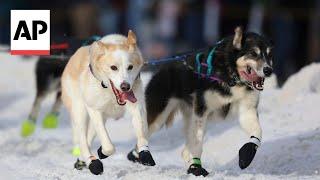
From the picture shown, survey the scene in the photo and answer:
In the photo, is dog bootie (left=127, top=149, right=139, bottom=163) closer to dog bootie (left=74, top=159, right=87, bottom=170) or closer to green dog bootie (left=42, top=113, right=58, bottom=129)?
dog bootie (left=74, top=159, right=87, bottom=170)

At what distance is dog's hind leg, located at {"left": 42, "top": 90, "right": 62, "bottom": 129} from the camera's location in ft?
31.0

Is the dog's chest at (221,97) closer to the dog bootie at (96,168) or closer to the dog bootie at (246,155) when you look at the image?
the dog bootie at (246,155)

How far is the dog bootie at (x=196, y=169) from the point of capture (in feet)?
21.9

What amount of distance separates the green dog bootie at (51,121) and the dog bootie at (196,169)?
299cm

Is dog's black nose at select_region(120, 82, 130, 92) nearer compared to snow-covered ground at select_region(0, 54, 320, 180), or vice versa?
dog's black nose at select_region(120, 82, 130, 92)

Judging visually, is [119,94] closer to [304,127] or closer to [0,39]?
[304,127]

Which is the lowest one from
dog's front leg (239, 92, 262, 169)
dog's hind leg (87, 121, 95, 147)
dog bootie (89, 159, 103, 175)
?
dog's hind leg (87, 121, 95, 147)

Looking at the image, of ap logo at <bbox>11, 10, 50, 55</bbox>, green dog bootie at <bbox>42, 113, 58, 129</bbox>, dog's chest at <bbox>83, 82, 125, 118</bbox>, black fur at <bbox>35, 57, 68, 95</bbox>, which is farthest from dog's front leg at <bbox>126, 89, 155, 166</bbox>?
green dog bootie at <bbox>42, 113, 58, 129</bbox>

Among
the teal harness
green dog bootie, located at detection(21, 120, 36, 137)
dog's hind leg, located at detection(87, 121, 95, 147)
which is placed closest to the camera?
the teal harness

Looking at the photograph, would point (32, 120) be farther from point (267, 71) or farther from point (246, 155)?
point (267, 71)

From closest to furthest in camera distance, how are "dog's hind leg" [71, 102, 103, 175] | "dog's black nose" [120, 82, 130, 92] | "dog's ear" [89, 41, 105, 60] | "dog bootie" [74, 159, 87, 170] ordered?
1. "dog's black nose" [120, 82, 130, 92]
2. "dog's ear" [89, 41, 105, 60]
3. "dog's hind leg" [71, 102, 103, 175]
4. "dog bootie" [74, 159, 87, 170]


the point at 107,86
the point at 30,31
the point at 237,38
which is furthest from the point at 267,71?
the point at 30,31

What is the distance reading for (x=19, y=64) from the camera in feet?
50.2

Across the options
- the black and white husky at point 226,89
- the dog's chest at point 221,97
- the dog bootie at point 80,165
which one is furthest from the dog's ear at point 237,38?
the dog bootie at point 80,165
